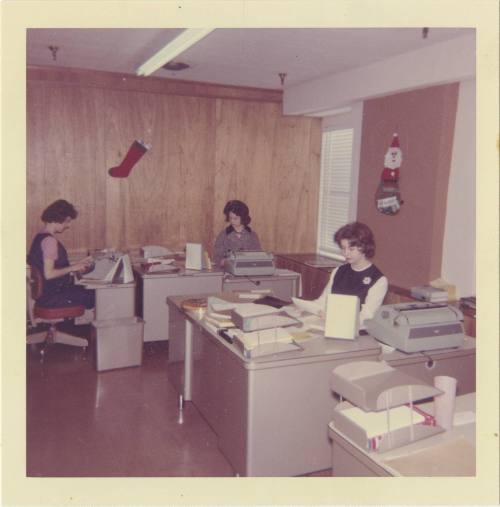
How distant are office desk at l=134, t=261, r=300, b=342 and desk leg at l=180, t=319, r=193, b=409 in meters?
1.21

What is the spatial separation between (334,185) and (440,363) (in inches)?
156

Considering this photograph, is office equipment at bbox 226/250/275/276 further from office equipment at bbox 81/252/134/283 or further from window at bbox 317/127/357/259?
window at bbox 317/127/357/259

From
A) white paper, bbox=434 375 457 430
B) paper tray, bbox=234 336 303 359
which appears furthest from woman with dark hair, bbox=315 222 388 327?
white paper, bbox=434 375 457 430

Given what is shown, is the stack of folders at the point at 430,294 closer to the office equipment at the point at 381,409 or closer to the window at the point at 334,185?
the window at the point at 334,185

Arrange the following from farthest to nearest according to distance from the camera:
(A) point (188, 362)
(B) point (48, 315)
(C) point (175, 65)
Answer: (C) point (175, 65)
(B) point (48, 315)
(A) point (188, 362)

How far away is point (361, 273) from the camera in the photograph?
335 cm

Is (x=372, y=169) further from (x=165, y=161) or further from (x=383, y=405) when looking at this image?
(x=383, y=405)

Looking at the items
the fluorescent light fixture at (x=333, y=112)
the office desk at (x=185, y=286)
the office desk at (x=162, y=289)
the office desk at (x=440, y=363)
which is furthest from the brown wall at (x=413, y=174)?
the office desk at (x=440, y=363)

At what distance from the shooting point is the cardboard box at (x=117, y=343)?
4.20 metres

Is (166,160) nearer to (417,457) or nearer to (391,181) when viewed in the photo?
(391,181)

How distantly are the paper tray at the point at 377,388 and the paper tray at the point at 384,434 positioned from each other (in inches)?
2.9

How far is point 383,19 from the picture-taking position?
2152mm

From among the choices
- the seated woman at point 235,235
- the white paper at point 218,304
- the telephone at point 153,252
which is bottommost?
the white paper at point 218,304

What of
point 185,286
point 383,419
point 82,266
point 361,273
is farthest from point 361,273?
point 82,266
